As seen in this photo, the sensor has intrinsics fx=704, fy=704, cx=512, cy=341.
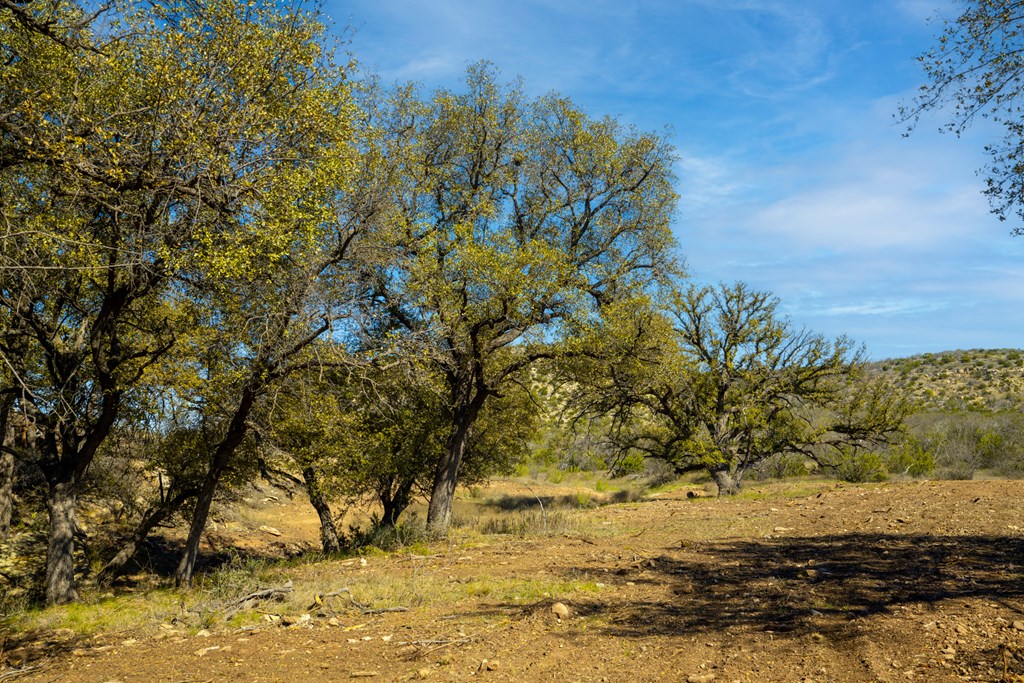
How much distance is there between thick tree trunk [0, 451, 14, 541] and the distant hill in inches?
1841

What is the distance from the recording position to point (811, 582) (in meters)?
9.55

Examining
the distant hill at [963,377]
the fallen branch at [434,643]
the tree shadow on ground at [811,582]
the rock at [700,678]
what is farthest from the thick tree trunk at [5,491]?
the distant hill at [963,377]

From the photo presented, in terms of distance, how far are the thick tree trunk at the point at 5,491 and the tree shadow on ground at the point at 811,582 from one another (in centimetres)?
1620

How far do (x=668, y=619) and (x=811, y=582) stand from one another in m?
2.47

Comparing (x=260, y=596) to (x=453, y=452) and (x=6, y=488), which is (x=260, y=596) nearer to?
(x=453, y=452)

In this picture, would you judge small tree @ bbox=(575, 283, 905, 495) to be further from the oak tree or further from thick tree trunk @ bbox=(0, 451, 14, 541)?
thick tree trunk @ bbox=(0, 451, 14, 541)

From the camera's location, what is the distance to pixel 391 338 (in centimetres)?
1521

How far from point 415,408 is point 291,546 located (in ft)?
37.7

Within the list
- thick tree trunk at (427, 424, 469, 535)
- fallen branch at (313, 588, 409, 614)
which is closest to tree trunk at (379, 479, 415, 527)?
thick tree trunk at (427, 424, 469, 535)

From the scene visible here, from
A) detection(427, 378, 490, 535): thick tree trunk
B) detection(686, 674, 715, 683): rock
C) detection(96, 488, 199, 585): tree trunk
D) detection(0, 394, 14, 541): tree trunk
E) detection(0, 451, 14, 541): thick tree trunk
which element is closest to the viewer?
detection(686, 674, 715, 683): rock

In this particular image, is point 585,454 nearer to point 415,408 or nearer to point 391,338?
point 415,408

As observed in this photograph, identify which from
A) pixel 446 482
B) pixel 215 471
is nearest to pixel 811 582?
pixel 446 482

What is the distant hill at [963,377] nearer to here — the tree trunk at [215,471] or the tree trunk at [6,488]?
the tree trunk at [215,471]

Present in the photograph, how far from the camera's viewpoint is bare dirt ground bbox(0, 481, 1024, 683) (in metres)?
6.76
